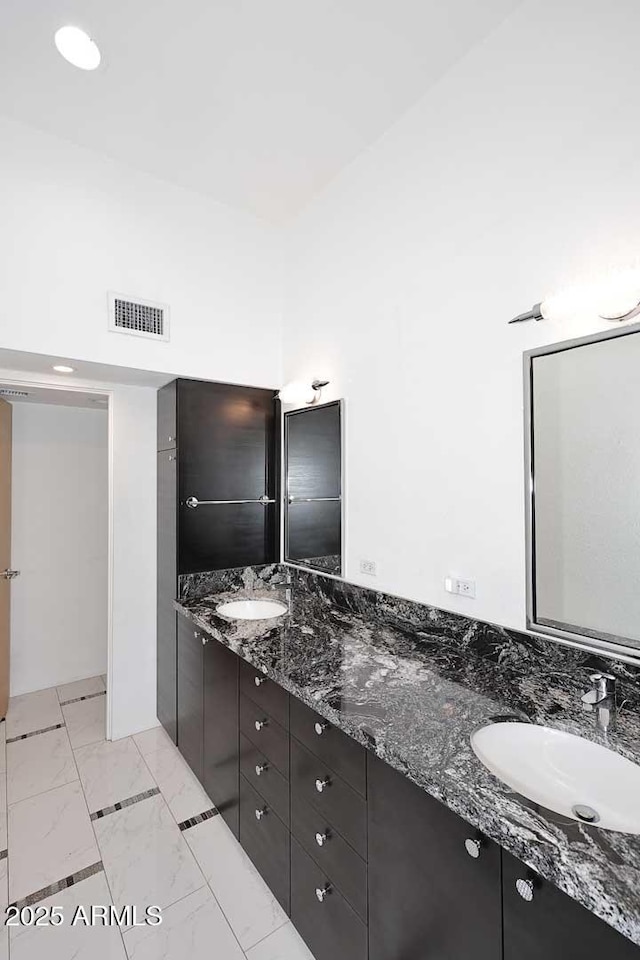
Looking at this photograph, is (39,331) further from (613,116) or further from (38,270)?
(613,116)

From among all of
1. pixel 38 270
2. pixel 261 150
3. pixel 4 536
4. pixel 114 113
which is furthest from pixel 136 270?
pixel 4 536

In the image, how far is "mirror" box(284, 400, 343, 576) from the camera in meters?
2.43

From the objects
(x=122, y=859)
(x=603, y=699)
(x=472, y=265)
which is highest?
(x=472, y=265)

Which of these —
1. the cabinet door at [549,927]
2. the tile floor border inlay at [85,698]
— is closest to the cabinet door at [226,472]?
the tile floor border inlay at [85,698]

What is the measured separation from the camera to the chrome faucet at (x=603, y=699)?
1.19m

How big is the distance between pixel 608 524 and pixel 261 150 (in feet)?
A: 7.55

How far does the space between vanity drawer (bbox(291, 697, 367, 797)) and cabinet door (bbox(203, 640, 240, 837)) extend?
51cm

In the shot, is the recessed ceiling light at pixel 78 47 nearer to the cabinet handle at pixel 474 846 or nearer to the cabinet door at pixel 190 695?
the cabinet door at pixel 190 695

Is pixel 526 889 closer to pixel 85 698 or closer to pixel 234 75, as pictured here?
pixel 234 75

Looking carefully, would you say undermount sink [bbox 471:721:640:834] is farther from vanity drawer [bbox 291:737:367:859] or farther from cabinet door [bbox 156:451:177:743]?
cabinet door [bbox 156:451:177:743]

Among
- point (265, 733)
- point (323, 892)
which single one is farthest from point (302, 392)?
point (323, 892)

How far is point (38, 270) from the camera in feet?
6.97

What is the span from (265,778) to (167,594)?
51.9 inches

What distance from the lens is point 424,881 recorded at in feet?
3.42
